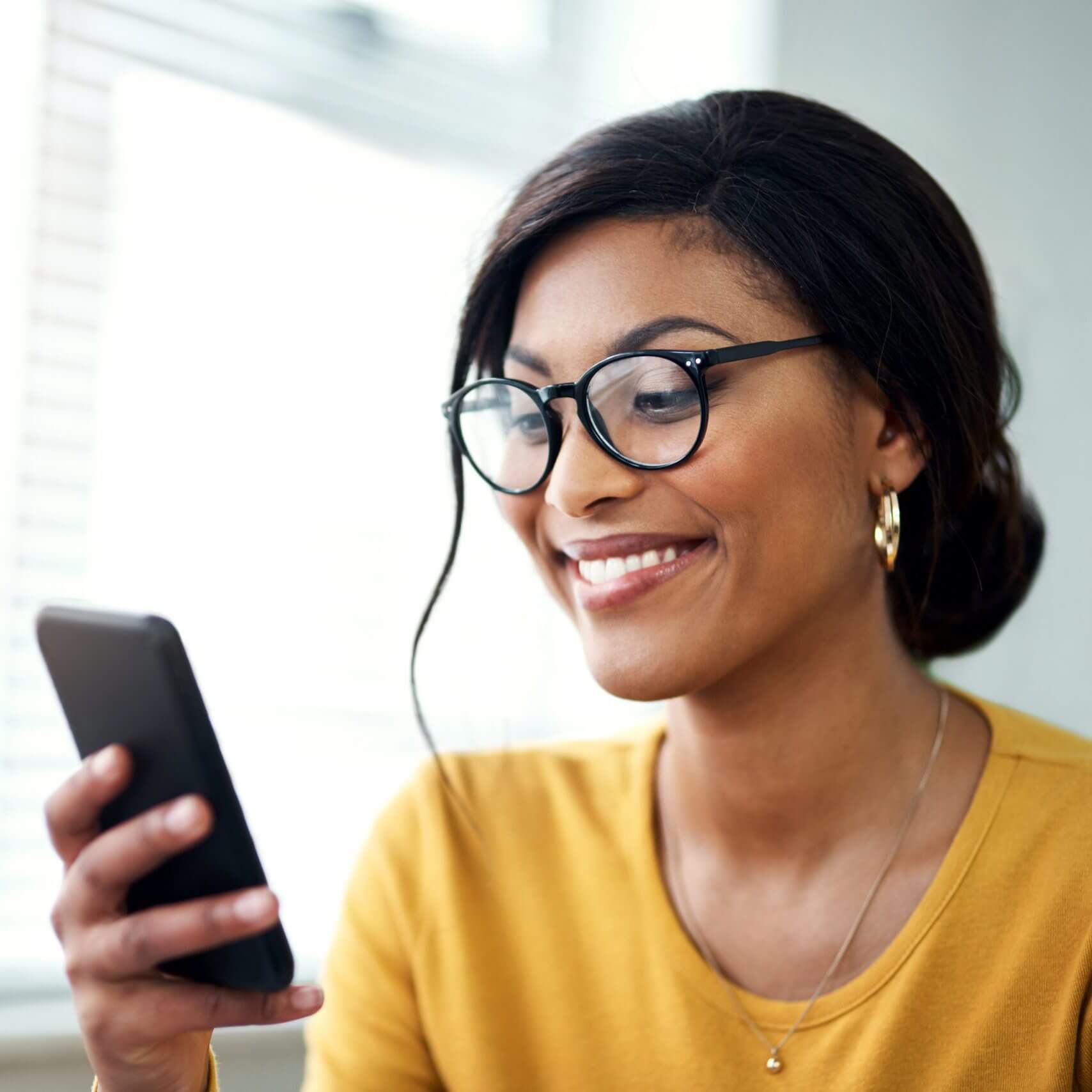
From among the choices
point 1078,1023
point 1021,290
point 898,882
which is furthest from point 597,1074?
point 1021,290

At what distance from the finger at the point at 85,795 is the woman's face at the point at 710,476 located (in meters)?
0.50

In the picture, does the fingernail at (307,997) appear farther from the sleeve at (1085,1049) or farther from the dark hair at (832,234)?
the sleeve at (1085,1049)

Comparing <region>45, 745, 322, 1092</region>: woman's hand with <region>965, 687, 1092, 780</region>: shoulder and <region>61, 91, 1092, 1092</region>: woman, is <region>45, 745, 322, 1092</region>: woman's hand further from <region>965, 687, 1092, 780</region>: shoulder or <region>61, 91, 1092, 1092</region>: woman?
<region>965, 687, 1092, 780</region>: shoulder

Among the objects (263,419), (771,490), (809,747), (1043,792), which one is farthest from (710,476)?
(263,419)

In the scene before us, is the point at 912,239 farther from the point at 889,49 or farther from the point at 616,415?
the point at 889,49

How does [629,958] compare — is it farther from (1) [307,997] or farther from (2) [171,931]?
(2) [171,931]

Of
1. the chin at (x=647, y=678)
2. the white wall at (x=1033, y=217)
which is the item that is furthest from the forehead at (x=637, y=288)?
the white wall at (x=1033, y=217)

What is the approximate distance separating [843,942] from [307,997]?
24.5 inches

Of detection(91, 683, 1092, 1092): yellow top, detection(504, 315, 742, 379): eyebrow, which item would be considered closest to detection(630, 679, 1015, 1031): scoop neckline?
detection(91, 683, 1092, 1092): yellow top

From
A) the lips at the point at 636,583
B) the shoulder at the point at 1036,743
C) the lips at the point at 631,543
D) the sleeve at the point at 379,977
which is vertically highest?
the lips at the point at 631,543

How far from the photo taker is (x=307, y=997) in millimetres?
848

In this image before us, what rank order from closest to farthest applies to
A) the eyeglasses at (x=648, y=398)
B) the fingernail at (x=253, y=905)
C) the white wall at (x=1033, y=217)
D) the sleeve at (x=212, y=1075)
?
the fingernail at (x=253, y=905) → the sleeve at (x=212, y=1075) → the eyeglasses at (x=648, y=398) → the white wall at (x=1033, y=217)

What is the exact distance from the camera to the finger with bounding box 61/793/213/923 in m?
0.79

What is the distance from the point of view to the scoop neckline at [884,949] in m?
1.13
